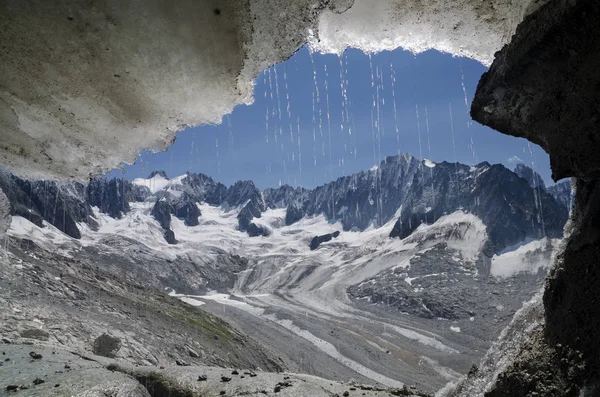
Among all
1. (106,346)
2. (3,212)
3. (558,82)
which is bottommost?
(106,346)

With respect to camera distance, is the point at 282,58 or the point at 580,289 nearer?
the point at 580,289

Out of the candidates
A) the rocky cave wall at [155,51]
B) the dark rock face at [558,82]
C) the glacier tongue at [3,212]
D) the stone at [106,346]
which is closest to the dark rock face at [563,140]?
the dark rock face at [558,82]

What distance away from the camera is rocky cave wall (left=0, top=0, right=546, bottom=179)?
5.83m

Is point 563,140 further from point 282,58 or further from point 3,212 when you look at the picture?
point 3,212

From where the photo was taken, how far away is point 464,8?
7516mm

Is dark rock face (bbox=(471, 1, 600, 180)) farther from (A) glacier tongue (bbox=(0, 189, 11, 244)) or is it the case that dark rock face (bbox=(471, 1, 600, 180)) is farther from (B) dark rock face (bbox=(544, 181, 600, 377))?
(A) glacier tongue (bbox=(0, 189, 11, 244))

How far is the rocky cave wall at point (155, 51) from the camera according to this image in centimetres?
583

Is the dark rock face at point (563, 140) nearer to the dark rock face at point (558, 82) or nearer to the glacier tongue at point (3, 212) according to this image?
the dark rock face at point (558, 82)

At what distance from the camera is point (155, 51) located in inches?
259

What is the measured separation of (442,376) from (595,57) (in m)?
106

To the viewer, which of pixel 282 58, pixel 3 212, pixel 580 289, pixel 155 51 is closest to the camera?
pixel 155 51

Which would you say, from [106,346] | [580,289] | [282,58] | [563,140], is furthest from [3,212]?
[106,346]

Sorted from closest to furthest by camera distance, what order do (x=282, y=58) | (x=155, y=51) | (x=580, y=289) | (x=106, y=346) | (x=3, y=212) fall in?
(x=155, y=51)
(x=580, y=289)
(x=282, y=58)
(x=3, y=212)
(x=106, y=346)

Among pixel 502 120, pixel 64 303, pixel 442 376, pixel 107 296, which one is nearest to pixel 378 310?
pixel 442 376
